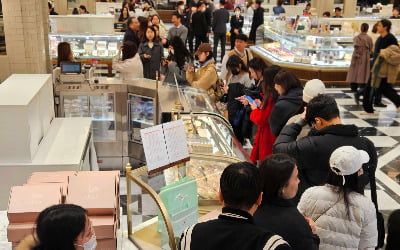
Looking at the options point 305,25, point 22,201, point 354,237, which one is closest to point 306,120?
point 354,237

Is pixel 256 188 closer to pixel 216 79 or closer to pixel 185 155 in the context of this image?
pixel 185 155

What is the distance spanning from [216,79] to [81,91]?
1.68m

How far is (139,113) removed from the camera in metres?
6.40

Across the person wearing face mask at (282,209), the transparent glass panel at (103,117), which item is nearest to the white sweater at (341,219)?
the person wearing face mask at (282,209)

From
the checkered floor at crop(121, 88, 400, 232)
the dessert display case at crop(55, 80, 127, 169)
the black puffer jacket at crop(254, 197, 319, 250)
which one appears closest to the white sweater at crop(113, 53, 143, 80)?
the dessert display case at crop(55, 80, 127, 169)

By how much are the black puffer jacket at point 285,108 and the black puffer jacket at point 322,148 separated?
3.04 feet

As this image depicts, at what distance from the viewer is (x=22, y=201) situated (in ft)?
8.64

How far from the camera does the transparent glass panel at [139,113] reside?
6.27m

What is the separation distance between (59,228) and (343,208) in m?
1.56

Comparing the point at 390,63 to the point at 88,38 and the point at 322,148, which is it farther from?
the point at 88,38

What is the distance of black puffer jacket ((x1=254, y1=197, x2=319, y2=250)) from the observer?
2.22 metres

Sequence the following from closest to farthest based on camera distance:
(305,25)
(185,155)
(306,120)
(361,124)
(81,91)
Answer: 1. (185,155)
2. (306,120)
3. (81,91)
4. (361,124)
5. (305,25)

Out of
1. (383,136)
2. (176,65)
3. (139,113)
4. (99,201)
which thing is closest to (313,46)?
(383,136)

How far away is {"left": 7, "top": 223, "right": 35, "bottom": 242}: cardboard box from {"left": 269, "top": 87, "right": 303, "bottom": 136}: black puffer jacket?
254 cm
